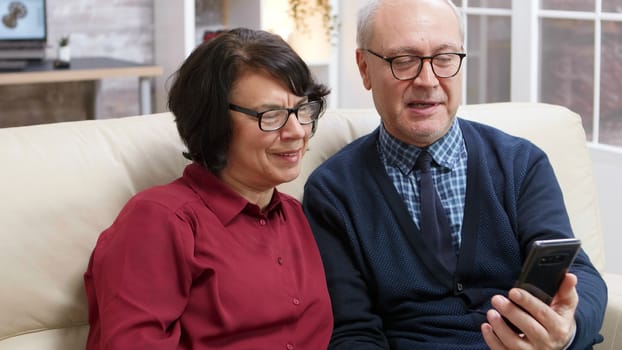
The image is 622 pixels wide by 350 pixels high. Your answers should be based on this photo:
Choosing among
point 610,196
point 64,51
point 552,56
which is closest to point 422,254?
point 610,196

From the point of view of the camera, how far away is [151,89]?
4.28 metres

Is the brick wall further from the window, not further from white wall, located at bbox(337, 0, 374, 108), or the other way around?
the window

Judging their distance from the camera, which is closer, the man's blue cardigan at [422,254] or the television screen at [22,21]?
the man's blue cardigan at [422,254]

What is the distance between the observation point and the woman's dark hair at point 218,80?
5.28 ft

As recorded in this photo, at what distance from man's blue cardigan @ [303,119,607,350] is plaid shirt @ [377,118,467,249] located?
0.02 metres

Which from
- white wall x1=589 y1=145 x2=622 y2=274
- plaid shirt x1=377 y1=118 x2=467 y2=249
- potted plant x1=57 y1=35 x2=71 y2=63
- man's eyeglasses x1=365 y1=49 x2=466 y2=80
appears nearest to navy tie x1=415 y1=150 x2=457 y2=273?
plaid shirt x1=377 y1=118 x2=467 y2=249

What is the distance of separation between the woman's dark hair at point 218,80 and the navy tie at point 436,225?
0.36 m

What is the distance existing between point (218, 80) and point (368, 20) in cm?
48

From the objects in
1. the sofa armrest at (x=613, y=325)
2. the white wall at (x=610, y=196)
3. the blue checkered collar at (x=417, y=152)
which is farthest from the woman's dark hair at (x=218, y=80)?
the white wall at (x=610, y=196)

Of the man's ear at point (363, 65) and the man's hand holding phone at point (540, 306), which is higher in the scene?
the man's ear at point (363, 65)

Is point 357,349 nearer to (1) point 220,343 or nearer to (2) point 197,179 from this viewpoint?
(1) point 220,343

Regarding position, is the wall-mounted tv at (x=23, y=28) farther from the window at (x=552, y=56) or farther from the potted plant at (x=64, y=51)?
the window at (x=552, y=56)

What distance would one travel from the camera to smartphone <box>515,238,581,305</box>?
1.40 meters

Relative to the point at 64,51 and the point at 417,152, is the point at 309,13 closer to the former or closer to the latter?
the point at 64,51
